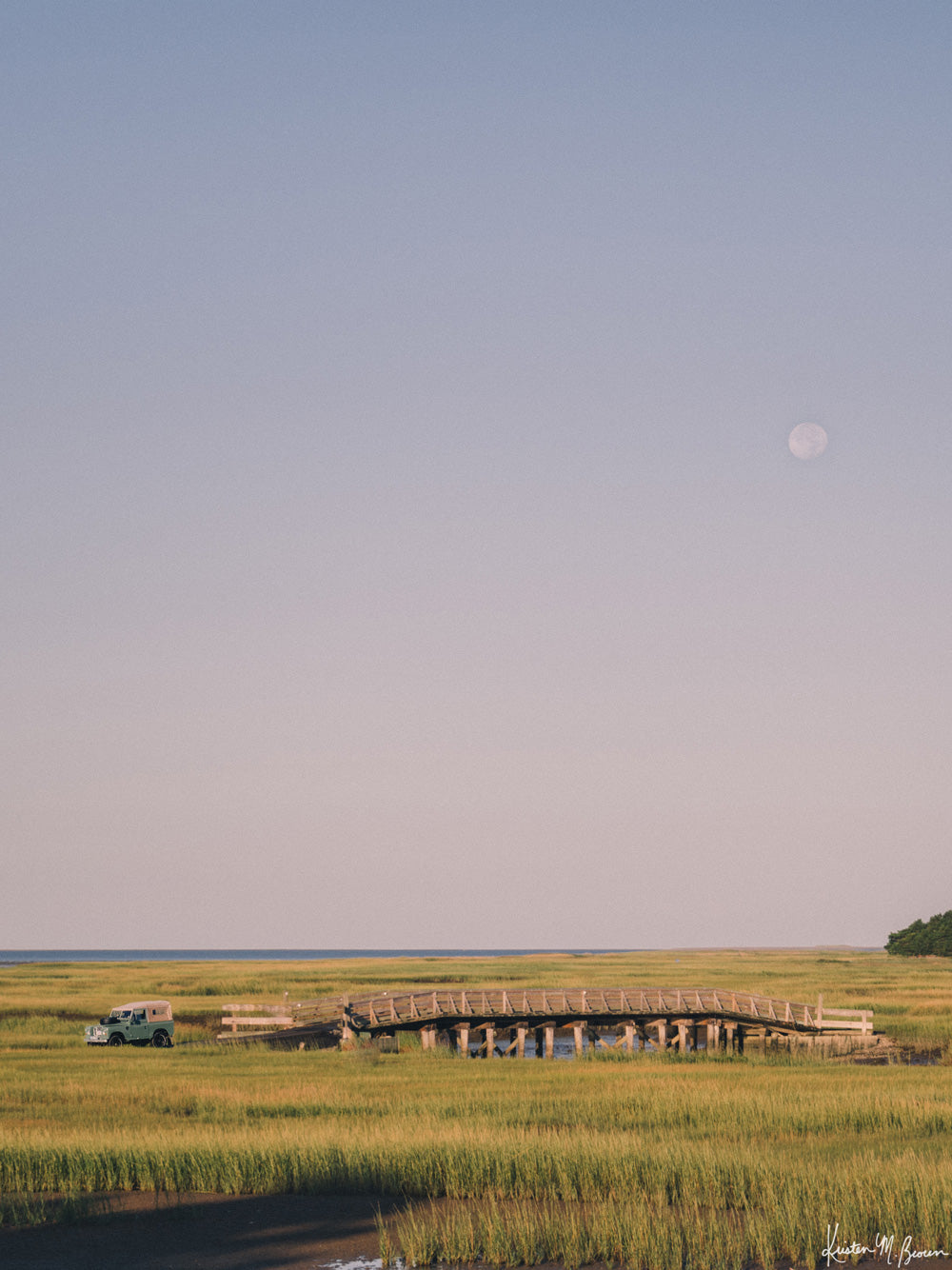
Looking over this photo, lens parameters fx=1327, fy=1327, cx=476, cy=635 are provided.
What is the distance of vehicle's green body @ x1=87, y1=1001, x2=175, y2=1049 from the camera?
176 ft

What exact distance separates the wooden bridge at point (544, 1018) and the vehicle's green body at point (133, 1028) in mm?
2601

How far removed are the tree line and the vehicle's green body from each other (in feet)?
385

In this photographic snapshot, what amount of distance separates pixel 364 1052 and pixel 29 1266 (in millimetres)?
31616

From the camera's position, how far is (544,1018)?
58312 mm

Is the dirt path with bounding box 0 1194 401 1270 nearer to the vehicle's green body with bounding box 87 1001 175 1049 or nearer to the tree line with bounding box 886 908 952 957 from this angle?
the vehicle's green body with bounding box 87 1001 175 1049

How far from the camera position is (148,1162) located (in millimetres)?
26500

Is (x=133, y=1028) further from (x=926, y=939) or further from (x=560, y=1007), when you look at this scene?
(x=926, y=939)

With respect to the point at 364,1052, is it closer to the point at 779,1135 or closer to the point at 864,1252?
the point at 779,1135

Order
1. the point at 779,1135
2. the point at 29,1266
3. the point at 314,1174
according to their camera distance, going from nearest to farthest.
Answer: the point at 29,1266 → the point at 314,1174 → the point at 779,1135

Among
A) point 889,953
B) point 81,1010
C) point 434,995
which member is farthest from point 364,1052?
point 889,953

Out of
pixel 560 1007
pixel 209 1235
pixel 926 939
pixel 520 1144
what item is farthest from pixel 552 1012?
pixel 926 939

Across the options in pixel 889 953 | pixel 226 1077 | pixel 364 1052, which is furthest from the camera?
pixel 889 953

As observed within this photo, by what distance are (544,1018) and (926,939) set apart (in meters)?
111

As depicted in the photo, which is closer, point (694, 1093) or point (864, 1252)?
point (864, 1252)
